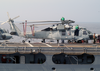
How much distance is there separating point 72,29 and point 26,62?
1152 centimetres

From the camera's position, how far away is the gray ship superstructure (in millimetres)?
18234

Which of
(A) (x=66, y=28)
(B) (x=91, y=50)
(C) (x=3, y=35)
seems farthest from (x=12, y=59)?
(A) (x=66, y=28)

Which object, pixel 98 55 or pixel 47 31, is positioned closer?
pixel 98 55

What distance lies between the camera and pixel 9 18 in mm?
33531

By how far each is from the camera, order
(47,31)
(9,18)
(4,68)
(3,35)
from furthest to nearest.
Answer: (9,18), (47,31), (3,35), (4,68)

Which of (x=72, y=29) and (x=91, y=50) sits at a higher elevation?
(x=72, y=29)

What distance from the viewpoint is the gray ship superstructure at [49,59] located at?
59.8 feet

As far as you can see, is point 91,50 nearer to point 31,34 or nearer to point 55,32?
point 55,32

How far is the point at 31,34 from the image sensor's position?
2911cm

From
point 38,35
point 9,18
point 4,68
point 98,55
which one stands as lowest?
point 4,68

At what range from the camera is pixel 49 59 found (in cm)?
1830

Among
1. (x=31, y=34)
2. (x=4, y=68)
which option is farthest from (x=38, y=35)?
(x=4, y=68)

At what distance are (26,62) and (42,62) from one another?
2.03 m

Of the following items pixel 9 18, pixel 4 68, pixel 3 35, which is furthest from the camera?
pixel 9 18
